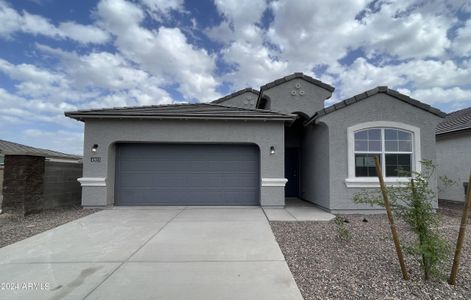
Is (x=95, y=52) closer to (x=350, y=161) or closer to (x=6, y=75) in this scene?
(x=6, y=75)

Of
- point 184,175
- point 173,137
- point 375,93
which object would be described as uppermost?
point 375,93

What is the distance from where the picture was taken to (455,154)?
11617 mm

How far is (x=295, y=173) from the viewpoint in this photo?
13.3 meters

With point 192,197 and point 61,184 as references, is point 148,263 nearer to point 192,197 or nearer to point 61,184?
point 192,197

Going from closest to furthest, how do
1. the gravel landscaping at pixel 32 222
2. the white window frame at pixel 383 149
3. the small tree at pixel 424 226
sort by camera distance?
the small tree at pixel 424 226 → the gravel landscaping at pixel 32 222 → the white window frame at pixel 383 149

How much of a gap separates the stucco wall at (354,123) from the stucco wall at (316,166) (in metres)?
0.25

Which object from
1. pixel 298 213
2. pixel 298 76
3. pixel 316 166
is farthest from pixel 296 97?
pixel 298 213

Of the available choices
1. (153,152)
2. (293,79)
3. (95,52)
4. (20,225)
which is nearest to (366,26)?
(293,79)

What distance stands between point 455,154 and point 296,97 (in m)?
7.55

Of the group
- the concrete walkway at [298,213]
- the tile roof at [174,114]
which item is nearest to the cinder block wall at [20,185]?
the tile roof at [174,114]

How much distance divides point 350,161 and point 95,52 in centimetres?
1249

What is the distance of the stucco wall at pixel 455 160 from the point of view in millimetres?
11047

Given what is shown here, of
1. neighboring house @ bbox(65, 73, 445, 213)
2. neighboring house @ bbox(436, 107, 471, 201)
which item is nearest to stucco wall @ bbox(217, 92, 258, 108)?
neighboring house @ bbox(65, 73, 445, 213)

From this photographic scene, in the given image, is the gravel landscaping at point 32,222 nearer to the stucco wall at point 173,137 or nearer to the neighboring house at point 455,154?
the stucco wall at point 173,137
